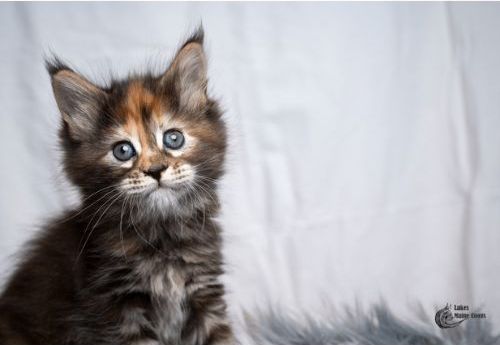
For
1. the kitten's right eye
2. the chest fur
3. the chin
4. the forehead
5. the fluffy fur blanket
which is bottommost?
the fluffy fur blanket

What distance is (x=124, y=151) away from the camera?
1639 millimetres

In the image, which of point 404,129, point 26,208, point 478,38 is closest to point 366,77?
point 404,129

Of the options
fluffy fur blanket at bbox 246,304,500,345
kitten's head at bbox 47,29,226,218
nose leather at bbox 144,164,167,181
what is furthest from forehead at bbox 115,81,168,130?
fluffy fur blanket at bbox 246,304,500,345

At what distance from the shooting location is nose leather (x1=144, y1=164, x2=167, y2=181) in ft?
5.10

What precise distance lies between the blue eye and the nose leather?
0.11 m

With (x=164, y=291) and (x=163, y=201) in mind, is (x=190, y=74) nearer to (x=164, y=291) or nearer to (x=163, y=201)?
(x=163, y=201)

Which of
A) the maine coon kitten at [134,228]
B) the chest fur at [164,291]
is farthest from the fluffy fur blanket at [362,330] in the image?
the chest fur at [164,291]

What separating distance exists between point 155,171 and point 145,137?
13cm

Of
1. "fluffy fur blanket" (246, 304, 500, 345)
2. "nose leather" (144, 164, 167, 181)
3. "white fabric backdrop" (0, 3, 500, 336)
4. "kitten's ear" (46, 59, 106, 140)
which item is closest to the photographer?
"nose leather" (144, 164, 167, 181)

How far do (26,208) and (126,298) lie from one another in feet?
2.44

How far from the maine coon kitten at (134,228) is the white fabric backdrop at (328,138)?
405 millimetres

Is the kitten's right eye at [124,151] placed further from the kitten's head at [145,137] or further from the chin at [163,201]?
the chin at [163,201]

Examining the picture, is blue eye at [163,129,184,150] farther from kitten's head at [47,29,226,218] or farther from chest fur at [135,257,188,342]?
chest fur at [135,257,188,342]

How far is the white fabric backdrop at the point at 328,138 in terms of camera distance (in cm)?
213
